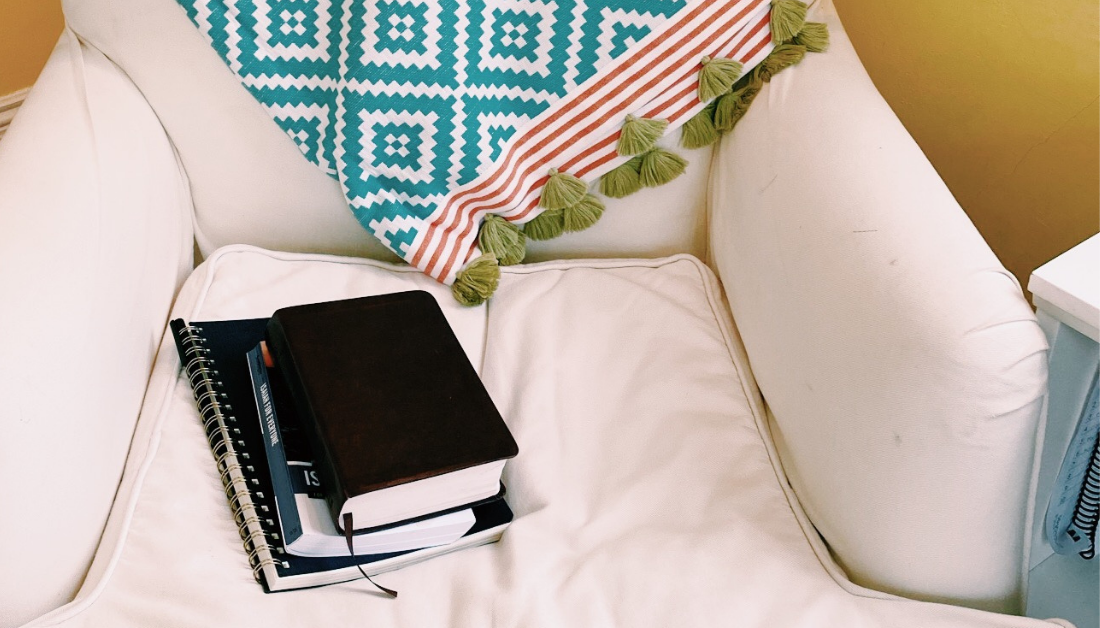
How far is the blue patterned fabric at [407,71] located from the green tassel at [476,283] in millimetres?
80

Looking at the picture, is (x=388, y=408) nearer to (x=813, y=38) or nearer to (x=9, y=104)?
(x=813, y=38)

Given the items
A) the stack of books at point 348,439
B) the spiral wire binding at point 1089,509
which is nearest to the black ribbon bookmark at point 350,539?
the stack of books at point 348,439

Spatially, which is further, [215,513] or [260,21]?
[260,21]

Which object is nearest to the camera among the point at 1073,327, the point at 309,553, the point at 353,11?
the point at 1073,327

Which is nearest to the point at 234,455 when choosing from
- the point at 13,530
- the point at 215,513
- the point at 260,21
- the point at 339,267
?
the point at 215,513

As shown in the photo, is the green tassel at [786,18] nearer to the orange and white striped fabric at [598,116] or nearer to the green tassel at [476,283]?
the orange and white striped fabric at [598,116]

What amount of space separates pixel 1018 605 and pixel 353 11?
89cm

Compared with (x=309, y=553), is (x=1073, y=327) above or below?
above

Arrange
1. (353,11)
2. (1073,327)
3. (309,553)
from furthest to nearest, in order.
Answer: (353,11) < (309,553) < (1073,327)

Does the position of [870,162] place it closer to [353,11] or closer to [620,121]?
[620,121]

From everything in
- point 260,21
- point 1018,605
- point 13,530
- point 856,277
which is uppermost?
point 260,21

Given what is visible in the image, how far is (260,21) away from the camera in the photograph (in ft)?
3.13

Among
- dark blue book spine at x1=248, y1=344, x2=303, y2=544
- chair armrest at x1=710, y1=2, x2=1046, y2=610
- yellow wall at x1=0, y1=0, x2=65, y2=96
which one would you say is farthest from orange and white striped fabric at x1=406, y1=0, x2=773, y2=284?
yellow wall at x1=0, y1=0, x2=65, y2=96

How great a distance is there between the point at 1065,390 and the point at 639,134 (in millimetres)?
530
